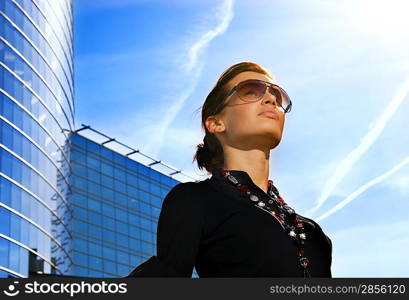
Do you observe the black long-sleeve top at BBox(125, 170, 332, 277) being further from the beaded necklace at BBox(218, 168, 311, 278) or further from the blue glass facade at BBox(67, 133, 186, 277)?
the blue glass facade at BBox(67, 133, 186, 277)

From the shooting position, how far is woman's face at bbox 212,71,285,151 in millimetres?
3016

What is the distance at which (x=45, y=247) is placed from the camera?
116ft

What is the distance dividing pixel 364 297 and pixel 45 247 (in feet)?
113

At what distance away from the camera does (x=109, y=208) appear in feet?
175

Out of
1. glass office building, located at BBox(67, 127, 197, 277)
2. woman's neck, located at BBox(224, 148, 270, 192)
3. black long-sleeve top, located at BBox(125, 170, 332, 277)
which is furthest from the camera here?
glass office building, located at BBox(67, 127, 197, 277)

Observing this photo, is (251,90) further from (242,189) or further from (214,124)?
(242,189)

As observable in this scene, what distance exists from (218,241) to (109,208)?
51.5 m

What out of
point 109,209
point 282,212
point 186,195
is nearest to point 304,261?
point 282,212

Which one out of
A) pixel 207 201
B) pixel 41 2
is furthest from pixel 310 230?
pixel 41 2

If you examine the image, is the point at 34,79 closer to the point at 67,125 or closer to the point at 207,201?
the point at 67,125

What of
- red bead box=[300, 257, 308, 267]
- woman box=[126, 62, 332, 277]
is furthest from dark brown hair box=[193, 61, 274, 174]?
red bead box=[300, 257, 308, 267]

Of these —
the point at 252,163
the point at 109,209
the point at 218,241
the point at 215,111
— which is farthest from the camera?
the point at 109,209

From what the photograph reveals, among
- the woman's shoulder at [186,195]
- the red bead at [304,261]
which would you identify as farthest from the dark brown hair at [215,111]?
the red bead at [304,261]

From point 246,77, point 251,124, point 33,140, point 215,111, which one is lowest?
point 251,124
